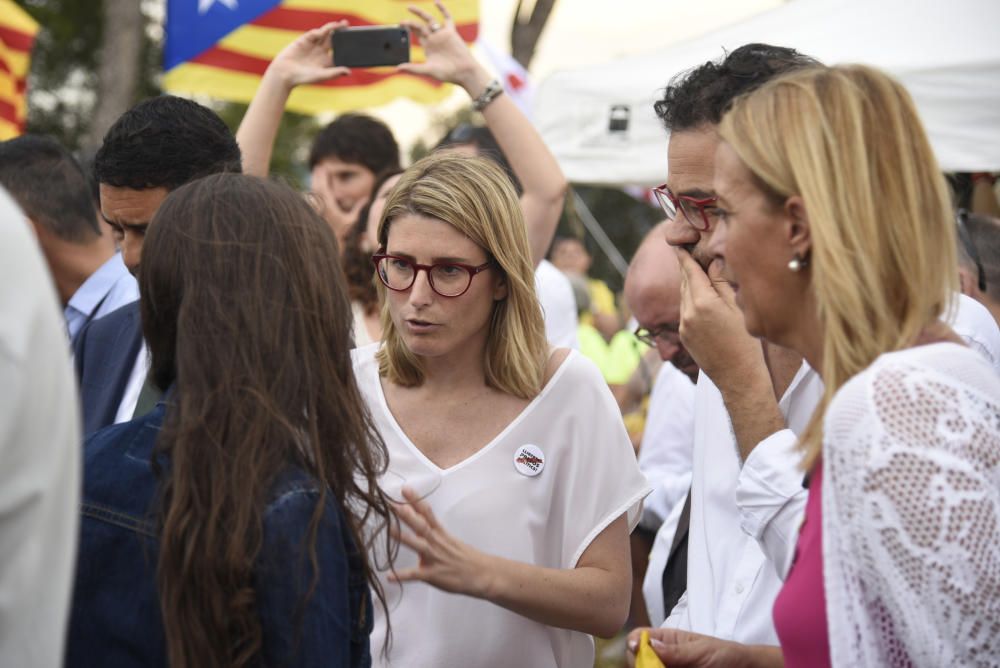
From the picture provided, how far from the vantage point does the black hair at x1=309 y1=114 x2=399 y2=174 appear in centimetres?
530

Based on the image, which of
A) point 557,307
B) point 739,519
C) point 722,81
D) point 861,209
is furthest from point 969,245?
point 861,209

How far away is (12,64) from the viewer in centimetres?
705

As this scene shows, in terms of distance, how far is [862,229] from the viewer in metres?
1.72

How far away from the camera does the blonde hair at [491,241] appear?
110 inches

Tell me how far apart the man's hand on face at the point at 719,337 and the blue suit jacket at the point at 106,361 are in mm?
1645

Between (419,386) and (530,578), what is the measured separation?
2.24 feet

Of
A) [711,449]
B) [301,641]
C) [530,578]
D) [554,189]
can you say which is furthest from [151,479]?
[554,189]

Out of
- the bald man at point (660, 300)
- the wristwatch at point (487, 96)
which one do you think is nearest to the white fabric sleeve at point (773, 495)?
the bald man at point (660, 300)

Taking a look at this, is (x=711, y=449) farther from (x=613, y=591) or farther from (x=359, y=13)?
(x=359, y=13)

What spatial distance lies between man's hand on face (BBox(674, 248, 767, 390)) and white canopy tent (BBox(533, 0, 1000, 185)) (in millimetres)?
2547

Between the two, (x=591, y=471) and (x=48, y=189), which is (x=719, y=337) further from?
(x=48, y=189)

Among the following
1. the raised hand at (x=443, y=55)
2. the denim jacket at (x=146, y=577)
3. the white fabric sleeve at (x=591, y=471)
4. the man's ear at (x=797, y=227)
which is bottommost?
the white fabric sleeve at (x=591, y=471)

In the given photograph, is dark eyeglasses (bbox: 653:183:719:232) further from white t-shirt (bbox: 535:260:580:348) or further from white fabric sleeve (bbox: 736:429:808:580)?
white t-shirt (bbox: 535:260:580:348)

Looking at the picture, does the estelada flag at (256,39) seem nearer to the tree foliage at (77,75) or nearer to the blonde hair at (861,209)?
the blonde hair at (861,209)
